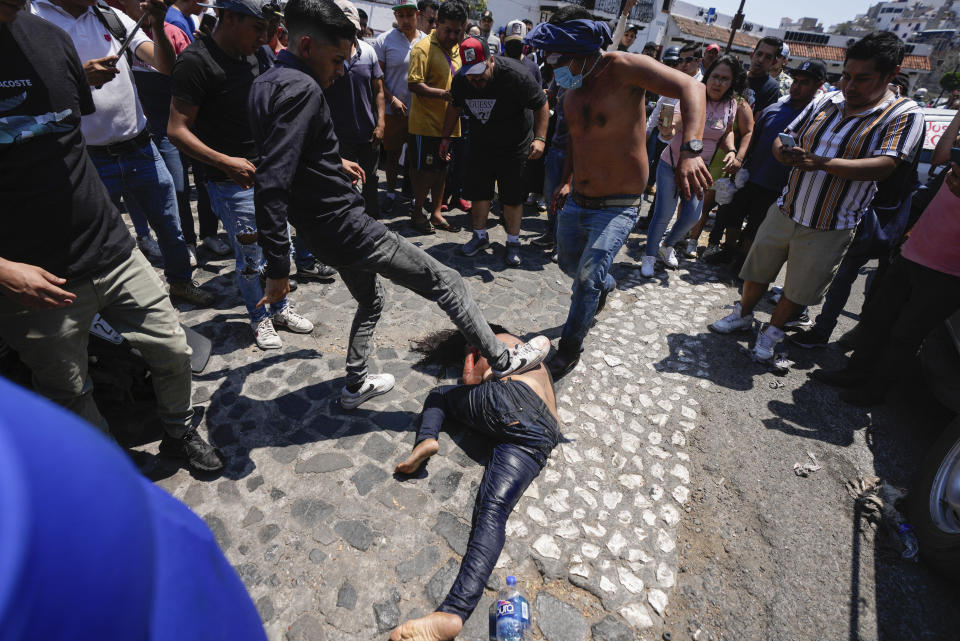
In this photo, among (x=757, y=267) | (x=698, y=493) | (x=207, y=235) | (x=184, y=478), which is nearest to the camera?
(x=184, y=478)

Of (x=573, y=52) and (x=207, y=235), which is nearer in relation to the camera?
(x=573, y=52)

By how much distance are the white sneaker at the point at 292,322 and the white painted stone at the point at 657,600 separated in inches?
127

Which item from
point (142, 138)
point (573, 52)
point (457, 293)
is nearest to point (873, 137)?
point (573, 52)

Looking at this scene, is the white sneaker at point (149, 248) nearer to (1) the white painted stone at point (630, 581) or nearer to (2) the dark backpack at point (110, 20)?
(2) the dark backpack at point (110, 20)

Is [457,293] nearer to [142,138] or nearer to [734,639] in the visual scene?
[734,639]

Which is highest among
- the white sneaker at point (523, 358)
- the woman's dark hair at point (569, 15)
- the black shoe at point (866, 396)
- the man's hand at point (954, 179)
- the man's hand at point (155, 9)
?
the woman's dark hair at point (569, 15)

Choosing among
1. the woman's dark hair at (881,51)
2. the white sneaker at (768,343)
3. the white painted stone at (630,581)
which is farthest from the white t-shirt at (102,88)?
the white sneaker at (768,343)

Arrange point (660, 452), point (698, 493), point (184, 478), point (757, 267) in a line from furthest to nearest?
point (757, 267) → point (660, 452) → point (698, 493) → point (184, 478)

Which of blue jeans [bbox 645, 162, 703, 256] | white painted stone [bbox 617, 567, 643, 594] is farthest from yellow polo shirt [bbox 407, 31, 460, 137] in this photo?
white painted stone [bbox 617, 567, 643, 594]

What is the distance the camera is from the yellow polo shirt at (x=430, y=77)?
Answer: 5.61 meters

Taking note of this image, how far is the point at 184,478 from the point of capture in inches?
110

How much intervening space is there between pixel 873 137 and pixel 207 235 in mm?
6235

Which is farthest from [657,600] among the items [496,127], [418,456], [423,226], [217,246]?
[217,246]

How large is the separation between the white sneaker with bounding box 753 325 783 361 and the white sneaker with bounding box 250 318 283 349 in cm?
420
